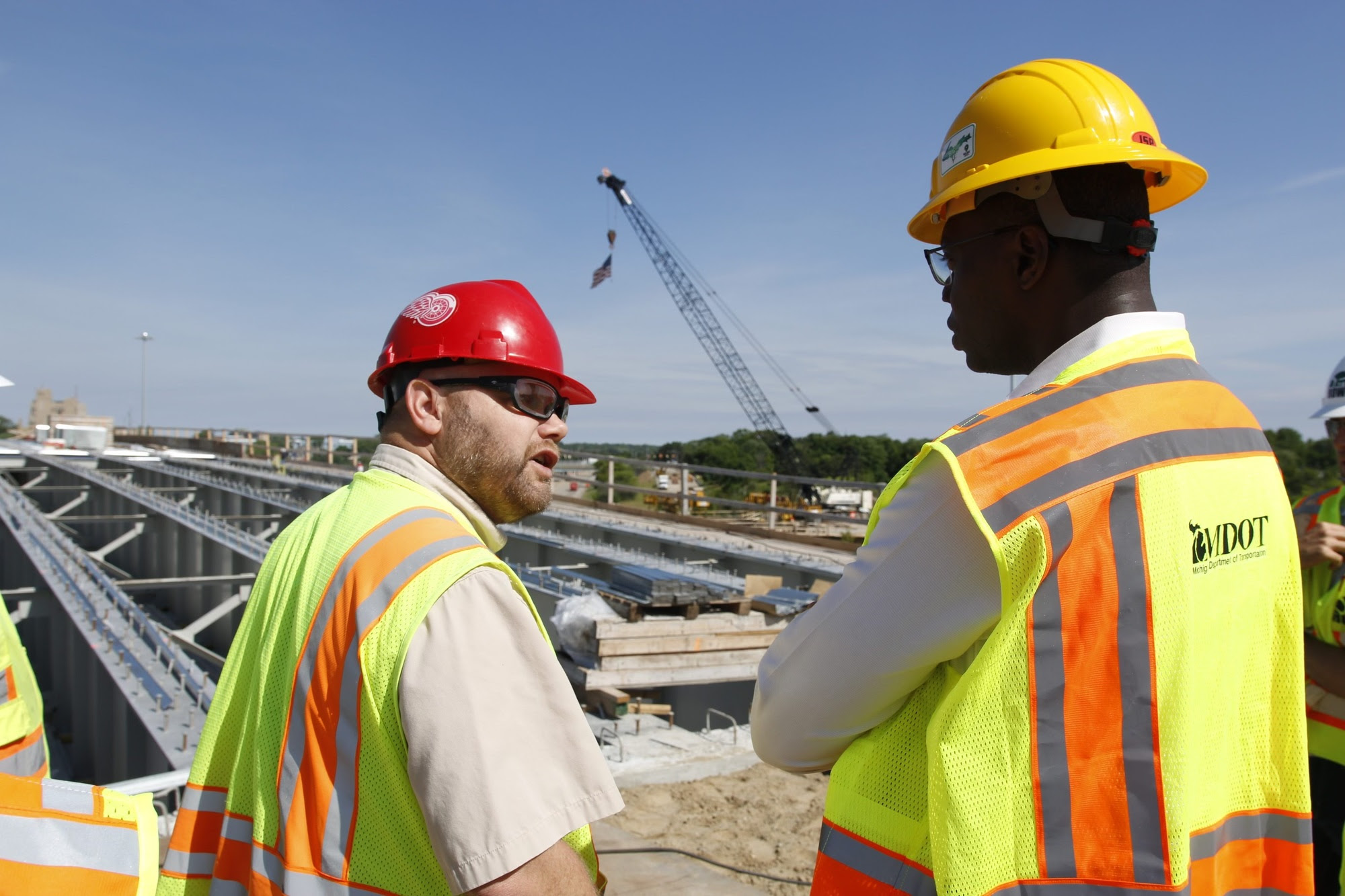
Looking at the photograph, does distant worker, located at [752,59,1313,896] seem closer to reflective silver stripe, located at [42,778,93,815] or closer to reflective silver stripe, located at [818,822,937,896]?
reflective silver stripe, located at [818,822,937,896]

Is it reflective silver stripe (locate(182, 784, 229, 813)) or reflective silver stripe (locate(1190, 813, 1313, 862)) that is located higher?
reflective silver stripe (locate(1190, 813, 1313, 862))

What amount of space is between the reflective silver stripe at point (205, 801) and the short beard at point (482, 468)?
897mm

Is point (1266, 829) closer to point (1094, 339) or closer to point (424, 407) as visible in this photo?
point (1094, 339)

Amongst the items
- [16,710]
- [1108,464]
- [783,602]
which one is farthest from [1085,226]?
[783,602]

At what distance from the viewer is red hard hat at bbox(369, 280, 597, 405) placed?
7.39ft

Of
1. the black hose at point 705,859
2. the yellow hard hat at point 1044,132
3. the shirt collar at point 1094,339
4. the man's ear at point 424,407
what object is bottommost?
the black hose at point 705,859

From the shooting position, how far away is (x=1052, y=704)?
1.31m

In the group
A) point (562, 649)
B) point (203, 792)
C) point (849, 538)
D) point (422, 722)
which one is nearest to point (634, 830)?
point (562, 649)

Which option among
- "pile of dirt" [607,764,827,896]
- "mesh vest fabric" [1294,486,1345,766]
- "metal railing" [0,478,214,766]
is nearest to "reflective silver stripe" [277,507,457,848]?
"mesh vest fabric" [1294,486,1345,766]

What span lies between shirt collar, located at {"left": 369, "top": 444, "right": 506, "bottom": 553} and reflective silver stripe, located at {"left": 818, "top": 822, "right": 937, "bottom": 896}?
1.08 meters

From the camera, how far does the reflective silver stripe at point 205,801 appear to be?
1952mm

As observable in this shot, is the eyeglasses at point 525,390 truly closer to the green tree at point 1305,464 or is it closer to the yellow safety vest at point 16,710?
the yellow safety vest at point 16,710

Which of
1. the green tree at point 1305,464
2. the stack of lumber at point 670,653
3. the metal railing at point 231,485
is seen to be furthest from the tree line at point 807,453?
the stack of lumber at point 670,653

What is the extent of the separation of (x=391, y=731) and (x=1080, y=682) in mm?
1220
